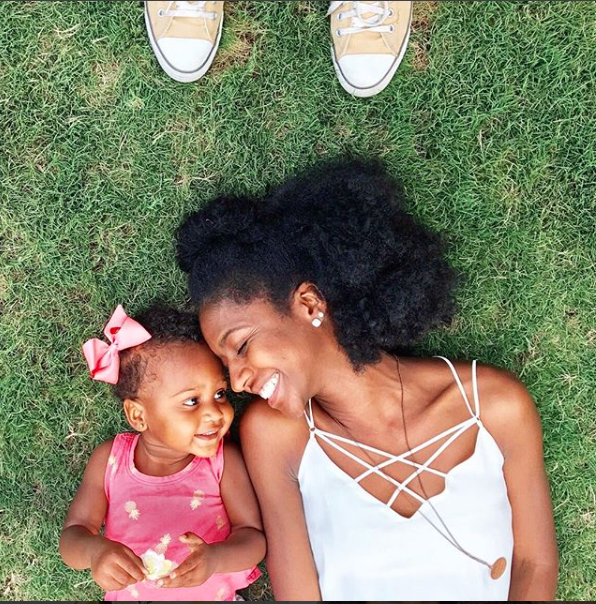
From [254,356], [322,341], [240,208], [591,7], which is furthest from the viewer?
[591,7]

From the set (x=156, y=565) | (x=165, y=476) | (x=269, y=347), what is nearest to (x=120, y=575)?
(x=156, y=565)

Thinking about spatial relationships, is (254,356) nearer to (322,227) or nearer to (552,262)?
(322,227)

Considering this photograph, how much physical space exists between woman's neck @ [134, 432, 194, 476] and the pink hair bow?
0.39 meters

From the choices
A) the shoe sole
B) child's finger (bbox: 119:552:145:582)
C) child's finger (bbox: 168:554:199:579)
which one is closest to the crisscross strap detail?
child's finger (bbox: 168:554:199:579)

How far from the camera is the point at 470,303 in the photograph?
11.3 feet

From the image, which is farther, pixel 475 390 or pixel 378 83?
pixel 378 83

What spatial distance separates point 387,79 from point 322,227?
897 millimetres

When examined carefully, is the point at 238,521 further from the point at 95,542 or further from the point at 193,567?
the point at 95,542

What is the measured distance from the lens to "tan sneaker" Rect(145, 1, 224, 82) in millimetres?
3227

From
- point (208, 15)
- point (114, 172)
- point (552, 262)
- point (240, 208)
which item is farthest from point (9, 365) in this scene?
point (552, 262)

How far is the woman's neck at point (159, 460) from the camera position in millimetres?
3215

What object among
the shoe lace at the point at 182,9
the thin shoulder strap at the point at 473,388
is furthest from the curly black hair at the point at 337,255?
the shoe lace at the point at 182,9

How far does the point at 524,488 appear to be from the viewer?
305 cm

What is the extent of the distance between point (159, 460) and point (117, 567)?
2.09ft
